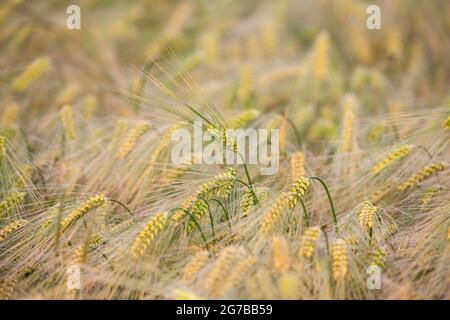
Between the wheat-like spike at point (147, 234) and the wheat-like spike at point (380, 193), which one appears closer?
the wheat-like spike at point (147, 234)

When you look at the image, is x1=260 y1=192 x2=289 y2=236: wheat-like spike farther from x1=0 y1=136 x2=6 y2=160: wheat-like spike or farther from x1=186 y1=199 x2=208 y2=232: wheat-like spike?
x1=0 y1=136 x2=6 y2=160: wheat-like spike

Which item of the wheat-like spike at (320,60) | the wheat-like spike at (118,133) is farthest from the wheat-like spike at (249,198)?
the wheat-like spike at (320,60)

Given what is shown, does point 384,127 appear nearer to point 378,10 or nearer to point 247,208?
point 247,208

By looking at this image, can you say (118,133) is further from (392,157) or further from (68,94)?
(392,157)

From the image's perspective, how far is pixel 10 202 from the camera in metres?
2.16

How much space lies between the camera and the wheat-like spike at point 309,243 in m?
1.79

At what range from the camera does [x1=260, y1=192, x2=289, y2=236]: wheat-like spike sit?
1.84 meters

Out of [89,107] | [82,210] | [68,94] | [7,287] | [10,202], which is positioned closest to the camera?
[7,287]

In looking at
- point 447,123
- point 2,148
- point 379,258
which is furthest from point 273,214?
point 2,148

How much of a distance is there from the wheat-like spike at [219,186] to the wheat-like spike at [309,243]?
36cm

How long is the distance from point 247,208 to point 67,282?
2.23 ft

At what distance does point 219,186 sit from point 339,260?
1.69ft

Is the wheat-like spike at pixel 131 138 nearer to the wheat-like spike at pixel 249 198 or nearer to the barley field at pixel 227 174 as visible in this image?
the barley field at pixel 227 174

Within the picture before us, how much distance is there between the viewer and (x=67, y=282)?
1.81 m
